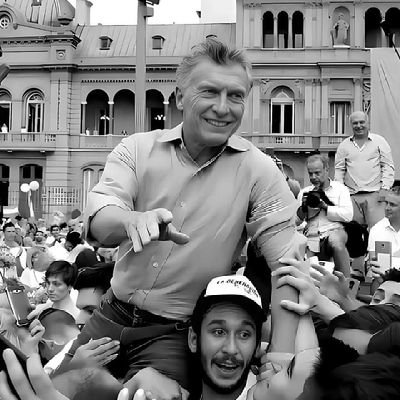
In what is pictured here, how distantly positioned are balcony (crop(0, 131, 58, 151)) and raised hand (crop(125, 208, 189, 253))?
1276 inches

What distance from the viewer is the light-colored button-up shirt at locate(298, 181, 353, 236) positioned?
5996 millimetres

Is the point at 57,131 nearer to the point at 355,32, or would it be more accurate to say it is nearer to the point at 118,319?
the point at 355,32

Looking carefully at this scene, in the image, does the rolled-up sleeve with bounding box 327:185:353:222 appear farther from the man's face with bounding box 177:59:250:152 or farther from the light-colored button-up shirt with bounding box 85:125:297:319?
the man's face with bounding box 177:59:250:152

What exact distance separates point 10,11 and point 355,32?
56.5 ft

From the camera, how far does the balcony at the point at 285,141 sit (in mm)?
31547

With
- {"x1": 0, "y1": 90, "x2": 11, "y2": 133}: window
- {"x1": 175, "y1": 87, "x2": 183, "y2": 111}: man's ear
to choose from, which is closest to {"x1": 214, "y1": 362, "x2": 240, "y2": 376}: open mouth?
{"x1": 175, "y1": 87, "x2": 183, "y2": 111}: man's ear

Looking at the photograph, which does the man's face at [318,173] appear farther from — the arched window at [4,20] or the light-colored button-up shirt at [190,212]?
the arched window at [4,20]

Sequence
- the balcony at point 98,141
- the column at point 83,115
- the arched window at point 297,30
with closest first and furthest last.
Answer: the arched window at point 297,30 → the balcony at point 98,141 → the column at point 83,115

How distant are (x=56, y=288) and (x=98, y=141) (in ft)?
96.5

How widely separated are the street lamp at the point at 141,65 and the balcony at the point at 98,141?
25.6m

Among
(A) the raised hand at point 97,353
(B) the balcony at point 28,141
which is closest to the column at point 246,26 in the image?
(B) the balcony at point 28,141

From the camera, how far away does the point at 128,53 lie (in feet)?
116

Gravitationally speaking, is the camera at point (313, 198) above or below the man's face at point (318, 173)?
below

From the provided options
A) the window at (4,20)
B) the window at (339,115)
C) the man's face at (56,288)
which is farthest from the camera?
the window at (4,20)
